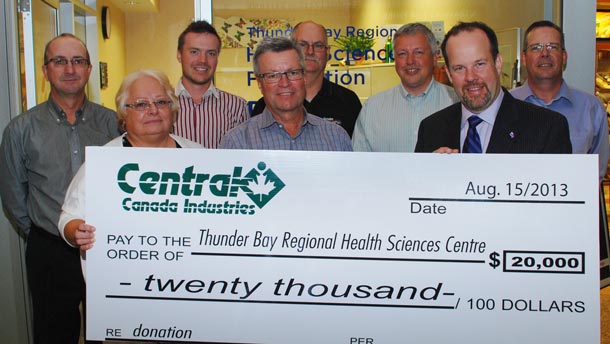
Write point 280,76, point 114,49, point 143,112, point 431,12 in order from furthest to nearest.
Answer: point 114,49, point 431,12, point 280,76, point 143,112

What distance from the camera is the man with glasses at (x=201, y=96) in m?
3.34

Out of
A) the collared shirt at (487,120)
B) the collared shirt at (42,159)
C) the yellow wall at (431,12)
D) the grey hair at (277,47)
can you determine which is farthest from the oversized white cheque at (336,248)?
the yellow wall at (431,12)

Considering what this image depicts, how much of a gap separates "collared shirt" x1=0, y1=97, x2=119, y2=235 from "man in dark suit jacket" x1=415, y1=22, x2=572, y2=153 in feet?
5.72

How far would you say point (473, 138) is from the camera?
8.36ft

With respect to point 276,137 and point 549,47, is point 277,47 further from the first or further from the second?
point 549,47

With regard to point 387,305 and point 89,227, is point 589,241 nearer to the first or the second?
point 387,305

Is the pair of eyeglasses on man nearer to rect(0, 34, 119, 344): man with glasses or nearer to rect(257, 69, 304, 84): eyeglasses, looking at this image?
rect(257, 69, 304, 84): eyeglasses

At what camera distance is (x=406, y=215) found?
2326 millimetres

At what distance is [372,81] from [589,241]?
7.47 feet

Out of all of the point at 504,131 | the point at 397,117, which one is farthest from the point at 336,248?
the point at 397,117

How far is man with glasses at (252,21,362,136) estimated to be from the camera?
350cm

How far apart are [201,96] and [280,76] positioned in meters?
0.80

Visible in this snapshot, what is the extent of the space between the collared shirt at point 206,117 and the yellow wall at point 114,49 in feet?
3.46

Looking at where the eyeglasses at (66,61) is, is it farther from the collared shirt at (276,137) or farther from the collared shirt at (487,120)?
the collared shirt at (487,120)
